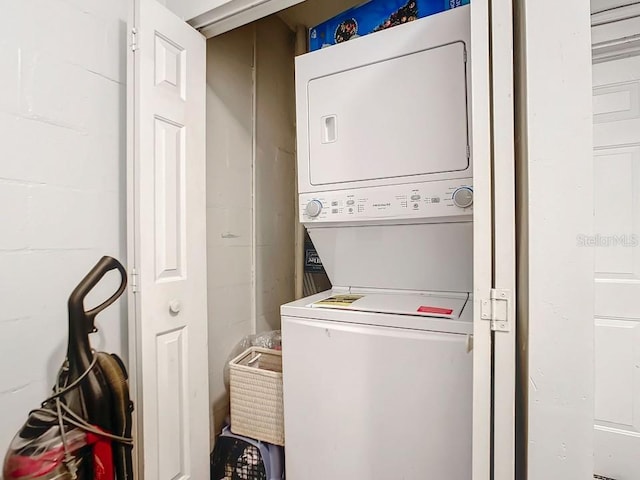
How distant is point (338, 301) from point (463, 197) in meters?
0.66

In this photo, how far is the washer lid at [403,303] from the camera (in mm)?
1227

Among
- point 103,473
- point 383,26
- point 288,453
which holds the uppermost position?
point 383,26

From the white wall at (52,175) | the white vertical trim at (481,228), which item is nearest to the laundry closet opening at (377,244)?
the white vertical trim at (481,228)

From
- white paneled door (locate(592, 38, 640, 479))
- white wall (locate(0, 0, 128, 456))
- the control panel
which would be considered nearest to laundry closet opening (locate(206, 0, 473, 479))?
the control panel

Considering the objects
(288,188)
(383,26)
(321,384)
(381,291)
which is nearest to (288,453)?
(321,384)

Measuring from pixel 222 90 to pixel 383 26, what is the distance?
0.90m

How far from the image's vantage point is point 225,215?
1858 mm

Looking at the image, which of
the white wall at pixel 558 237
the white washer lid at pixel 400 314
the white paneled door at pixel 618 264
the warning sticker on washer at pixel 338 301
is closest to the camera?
the white wall at pixel 558 237

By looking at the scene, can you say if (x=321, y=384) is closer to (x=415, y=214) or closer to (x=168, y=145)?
(x=415, y=214)

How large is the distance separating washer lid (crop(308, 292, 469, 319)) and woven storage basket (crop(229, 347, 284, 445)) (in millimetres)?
455

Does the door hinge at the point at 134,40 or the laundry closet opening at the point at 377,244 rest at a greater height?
the door hinge at the point at 134,40

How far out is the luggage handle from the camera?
1.10 m

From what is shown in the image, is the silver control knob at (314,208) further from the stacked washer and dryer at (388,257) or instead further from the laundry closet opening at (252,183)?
the laundry closet opening at (252,183)

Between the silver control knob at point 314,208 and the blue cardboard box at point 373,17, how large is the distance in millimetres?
835
